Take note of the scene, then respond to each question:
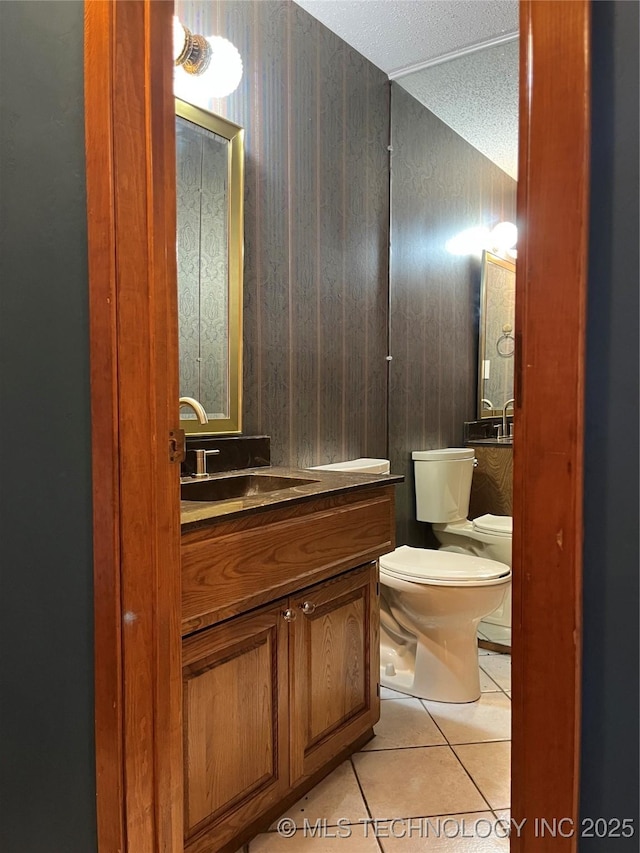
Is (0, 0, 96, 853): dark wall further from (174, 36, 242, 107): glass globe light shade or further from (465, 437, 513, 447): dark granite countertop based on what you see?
(465, 437, 513, 447): dark granite countertop

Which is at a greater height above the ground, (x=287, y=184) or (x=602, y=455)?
(x=287, y=184)

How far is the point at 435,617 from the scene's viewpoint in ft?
7.49

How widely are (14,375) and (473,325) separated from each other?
2709mm

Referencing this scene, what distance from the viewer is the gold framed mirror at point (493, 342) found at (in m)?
3.40

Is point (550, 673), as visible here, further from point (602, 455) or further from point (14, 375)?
point (14, 375)

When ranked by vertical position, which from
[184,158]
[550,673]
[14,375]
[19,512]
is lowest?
[550,673]

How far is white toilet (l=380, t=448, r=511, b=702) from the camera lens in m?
2.22

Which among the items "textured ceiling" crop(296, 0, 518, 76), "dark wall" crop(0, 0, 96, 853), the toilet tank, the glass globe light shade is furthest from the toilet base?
"textured ceiling" crop(296, 0, 518, 76)

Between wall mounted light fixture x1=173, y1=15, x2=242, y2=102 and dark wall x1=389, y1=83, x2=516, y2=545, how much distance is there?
1111mm

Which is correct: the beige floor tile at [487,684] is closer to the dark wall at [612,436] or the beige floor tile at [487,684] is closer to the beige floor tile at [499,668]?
the beige floor tile at [499,668]

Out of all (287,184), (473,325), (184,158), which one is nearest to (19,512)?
(184,158)

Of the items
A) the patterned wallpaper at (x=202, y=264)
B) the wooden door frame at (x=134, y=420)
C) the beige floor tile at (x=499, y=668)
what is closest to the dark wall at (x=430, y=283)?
the beige floor tile at (x=499, y=668)

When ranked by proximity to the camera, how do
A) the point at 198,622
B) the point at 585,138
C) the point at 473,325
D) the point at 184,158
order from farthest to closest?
the point at 473,325 < the point at 184,158 < the point at 198,622 < the point at 585,138

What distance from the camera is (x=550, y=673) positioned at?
2.25 feet
